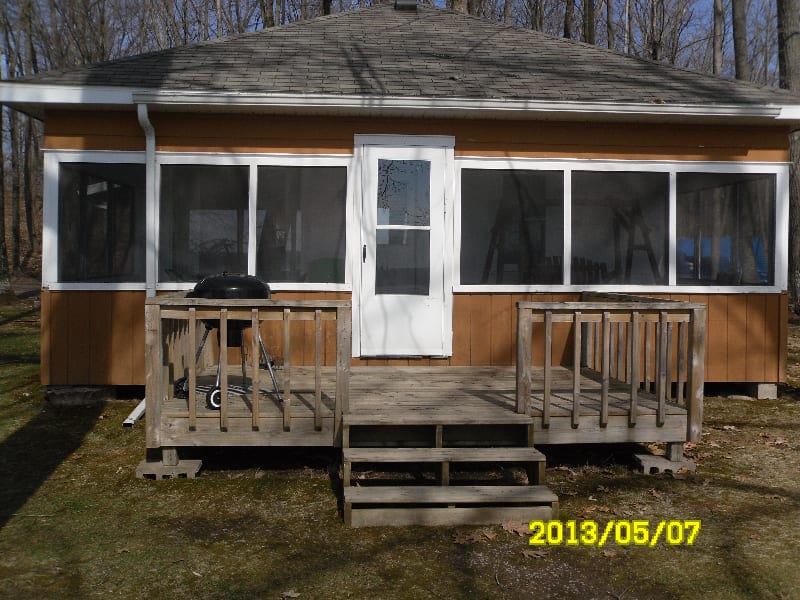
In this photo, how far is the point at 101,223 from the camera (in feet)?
23.2

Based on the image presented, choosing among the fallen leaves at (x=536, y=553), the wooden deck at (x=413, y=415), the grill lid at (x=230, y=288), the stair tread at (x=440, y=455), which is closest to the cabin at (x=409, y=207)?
the wooden deck at (x=413, y=415)

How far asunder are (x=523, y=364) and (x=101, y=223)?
4.44m

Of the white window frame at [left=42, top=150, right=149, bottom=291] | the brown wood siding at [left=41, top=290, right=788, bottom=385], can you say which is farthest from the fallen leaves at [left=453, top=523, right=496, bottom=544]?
the white window frame at [left=42, top=150, right=149, bottom=291]

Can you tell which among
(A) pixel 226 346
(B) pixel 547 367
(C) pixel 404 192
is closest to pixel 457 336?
(C) pixel 404 192

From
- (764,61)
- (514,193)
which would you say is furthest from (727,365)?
(764,61)

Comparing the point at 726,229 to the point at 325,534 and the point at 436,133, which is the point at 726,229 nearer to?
the point at 436,133

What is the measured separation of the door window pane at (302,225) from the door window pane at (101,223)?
119 cm

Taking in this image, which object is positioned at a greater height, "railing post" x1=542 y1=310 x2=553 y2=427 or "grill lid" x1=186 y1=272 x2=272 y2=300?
"grill lid" x1=186 y1=272 x2=272 y2=300

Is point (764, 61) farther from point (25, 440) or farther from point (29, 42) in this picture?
point (25, 440)

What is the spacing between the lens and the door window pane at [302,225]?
7.13 meters

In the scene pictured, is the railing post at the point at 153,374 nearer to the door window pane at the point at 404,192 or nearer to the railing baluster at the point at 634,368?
the door window pane at the point at 404,192

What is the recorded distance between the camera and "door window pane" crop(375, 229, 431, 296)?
716 centimetres

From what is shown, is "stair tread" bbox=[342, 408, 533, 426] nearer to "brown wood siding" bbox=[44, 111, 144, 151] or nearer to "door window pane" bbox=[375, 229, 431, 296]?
"door window pane" bbox=[375, 229, 431, 296]
